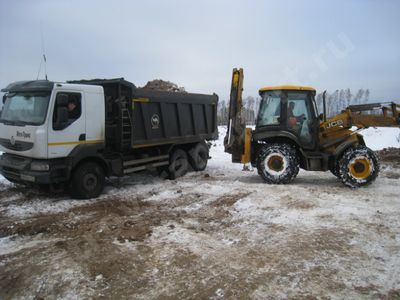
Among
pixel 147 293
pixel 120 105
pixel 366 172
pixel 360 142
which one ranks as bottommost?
pixel 147 293

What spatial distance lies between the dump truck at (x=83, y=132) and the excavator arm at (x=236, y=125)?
142cm

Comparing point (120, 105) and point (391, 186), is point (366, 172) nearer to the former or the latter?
point (391, 186)

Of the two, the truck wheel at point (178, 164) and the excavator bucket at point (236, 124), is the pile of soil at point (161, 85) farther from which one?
the excavator bucket at point (236, 124)

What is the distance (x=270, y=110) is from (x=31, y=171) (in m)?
5.36

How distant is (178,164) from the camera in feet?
33.9

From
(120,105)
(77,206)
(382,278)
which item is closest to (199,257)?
(382,278)

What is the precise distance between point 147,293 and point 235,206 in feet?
10.9

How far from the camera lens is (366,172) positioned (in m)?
8.27

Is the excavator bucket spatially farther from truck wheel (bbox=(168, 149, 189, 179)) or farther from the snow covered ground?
truck wheel (bbox=(168, 149, 189, 179))

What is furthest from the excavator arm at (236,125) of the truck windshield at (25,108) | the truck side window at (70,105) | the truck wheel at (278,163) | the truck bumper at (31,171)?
the truck windshield at (25,108)

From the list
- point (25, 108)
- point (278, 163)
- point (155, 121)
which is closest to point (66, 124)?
point (25, 108)

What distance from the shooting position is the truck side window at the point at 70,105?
7.06 metres

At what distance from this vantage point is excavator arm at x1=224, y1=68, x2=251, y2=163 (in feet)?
30.3

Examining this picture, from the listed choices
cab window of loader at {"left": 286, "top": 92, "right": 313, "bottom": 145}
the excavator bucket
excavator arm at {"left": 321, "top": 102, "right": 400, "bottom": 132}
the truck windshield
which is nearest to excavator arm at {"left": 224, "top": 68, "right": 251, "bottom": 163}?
the excavator bucket
